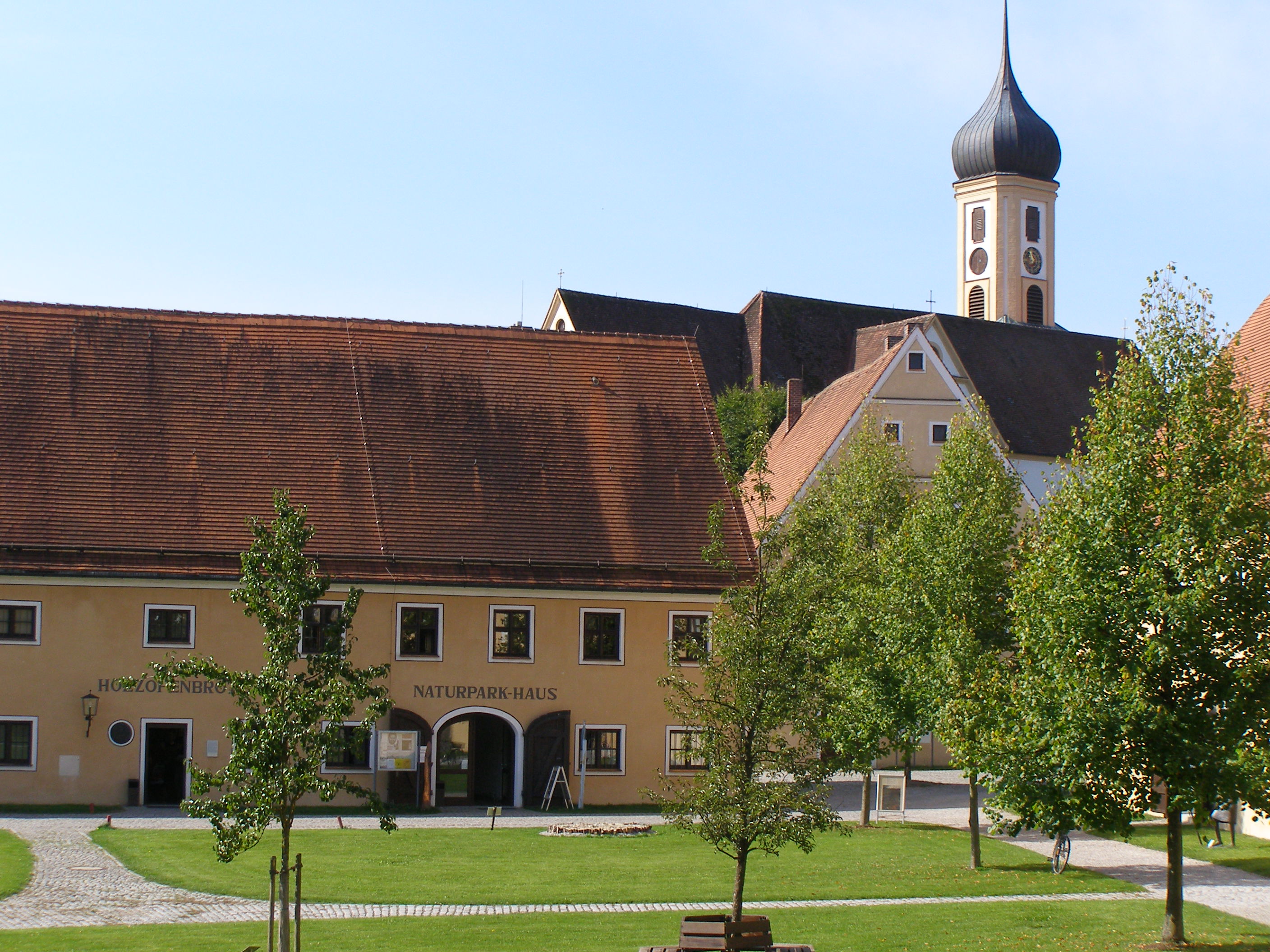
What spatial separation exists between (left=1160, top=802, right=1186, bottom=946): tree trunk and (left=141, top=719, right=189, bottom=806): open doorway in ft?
66.6

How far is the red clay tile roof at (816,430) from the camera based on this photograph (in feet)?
147

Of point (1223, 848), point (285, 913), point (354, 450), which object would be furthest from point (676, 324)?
point (285, 913)

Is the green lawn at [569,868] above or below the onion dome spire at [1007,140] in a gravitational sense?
below

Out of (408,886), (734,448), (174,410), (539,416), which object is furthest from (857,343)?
(408,886)

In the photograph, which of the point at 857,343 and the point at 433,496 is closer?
the point at 433,496

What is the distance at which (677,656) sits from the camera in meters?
18.9

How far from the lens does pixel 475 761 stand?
34312mm

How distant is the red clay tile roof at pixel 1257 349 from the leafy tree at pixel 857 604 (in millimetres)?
6972

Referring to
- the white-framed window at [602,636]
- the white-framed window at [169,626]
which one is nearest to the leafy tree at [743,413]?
the white-framed window at [602,636]

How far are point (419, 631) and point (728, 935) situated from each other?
692 inches

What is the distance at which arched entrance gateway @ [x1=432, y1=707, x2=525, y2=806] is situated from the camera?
32.9 meters

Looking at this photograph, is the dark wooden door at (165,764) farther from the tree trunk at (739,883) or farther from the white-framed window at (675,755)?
the tree trunk at (739,883)

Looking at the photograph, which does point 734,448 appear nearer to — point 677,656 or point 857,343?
point 857,343

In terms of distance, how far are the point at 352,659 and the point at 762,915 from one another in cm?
1464
